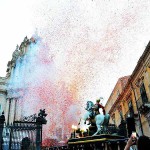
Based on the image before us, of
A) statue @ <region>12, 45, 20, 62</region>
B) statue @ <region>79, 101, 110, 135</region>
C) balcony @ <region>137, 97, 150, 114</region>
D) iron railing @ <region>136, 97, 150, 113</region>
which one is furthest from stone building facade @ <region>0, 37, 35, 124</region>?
statue @ <region>79, 101, 110, 135</region>

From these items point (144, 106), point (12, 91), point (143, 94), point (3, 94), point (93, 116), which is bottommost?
point (93, 116)

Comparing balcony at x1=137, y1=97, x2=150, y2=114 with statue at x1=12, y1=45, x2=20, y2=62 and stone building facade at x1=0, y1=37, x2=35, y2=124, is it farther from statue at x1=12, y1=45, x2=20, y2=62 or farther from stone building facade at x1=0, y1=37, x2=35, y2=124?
statue at x1=12, y1=45, x2=20, y2=62

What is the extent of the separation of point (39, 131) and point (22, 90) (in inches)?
875

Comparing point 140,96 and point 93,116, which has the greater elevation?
point 140,96

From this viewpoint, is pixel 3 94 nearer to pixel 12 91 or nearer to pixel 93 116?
pixel 12 91

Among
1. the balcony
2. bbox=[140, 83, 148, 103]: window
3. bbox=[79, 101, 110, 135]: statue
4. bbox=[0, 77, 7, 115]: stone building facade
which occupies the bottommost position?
bbox=[79, 101, 110, 135]: statue

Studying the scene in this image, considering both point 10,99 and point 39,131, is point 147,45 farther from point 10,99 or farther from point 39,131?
point 10,99

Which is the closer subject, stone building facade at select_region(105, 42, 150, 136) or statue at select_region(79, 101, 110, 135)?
statue at select_region(79, 101, 110, 135)

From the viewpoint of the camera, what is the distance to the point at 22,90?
32531 mm

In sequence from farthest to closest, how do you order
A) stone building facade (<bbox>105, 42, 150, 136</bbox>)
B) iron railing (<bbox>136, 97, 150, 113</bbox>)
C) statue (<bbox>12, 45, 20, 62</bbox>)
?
statue (<bbox>12, 45, 20, 62</bbox>)
stone building facade (<bbox>105, 42, 150, 136</bbox>)
iron railing (<bbox>136, 97, 150, 113</bbox>)

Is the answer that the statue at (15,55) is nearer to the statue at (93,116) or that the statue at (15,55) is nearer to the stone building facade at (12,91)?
the stone building facade at (12,91)

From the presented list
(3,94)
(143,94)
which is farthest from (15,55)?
(143,94)


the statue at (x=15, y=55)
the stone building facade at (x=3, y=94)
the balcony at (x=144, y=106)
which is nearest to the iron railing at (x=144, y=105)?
the balcony at (x=144, y=106)

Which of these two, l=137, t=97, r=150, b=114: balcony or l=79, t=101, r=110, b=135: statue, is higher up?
l=137, t=97, r=150, b=114: balcony
